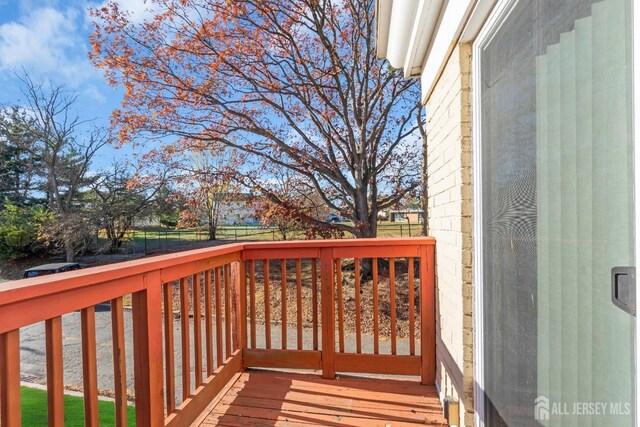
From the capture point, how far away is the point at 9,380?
3.18 feet

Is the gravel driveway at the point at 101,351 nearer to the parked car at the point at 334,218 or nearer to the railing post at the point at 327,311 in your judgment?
the railing post at the point at 327,311

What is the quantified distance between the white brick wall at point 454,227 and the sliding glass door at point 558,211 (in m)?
0.14

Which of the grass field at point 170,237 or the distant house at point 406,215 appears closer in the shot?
the distant house at point 406,215

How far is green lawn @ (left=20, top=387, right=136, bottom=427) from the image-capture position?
3.03m

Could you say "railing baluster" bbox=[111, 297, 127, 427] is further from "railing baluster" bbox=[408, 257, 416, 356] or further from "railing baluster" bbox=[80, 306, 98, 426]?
"railing baluster" bbox=[408, 257, 416, 356]

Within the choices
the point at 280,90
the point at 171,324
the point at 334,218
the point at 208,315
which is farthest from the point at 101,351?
the point at 280,90

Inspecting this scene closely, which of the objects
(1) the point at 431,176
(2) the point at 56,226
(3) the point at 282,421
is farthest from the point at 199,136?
(2) the point at 56,226

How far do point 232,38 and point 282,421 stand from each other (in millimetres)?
6323

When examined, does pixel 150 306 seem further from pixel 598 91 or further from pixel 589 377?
pixel 598 91

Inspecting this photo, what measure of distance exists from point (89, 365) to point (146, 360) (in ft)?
0.95

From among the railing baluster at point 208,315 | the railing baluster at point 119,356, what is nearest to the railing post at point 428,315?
the railing baluster at point 208,315

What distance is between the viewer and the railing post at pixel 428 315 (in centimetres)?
235

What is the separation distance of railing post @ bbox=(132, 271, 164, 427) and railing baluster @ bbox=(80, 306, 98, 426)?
0.26 m

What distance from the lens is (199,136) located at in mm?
6934
